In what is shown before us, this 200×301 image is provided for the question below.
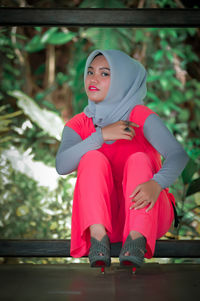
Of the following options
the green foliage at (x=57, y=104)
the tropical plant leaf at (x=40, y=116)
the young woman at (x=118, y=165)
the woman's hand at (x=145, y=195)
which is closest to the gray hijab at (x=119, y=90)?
the young woman at (x=118, y=165)

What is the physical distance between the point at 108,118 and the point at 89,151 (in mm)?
175

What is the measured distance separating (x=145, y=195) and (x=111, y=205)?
0.19 metres

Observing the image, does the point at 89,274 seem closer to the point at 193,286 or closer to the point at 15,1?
→ the point at 193,286

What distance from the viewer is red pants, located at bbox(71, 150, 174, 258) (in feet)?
3.84

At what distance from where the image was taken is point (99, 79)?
1.38m

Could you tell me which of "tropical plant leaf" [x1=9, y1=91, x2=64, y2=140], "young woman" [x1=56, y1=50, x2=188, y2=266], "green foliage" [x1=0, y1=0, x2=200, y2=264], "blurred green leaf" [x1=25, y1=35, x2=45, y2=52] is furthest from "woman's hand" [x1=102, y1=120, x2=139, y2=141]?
"blurred green leaf" [x1=25, y1=35, x2=45, y2=52]

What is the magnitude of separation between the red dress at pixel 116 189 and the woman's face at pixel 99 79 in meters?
0.10

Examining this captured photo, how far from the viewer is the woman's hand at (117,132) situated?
4.18 feet

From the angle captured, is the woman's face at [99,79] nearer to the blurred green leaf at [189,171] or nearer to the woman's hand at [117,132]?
the woman's hand at [117,132]

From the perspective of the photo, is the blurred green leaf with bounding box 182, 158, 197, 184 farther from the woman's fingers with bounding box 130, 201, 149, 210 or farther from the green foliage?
the woman's fingers with bounding box 130, 201, 149, 210

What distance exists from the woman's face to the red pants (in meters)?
0.23

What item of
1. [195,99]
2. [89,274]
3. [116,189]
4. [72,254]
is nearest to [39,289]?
[72,254]

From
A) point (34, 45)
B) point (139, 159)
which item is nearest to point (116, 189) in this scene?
point (139, 159)

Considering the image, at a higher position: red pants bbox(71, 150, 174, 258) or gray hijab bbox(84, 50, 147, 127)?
gray hijab bbox(84, 50, 147, 127)
